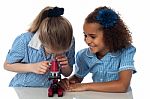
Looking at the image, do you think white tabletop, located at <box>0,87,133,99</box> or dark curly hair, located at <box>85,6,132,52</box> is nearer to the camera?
white tabletop, located at <box>0,87,133,99</box>

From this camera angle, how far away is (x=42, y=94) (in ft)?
4.19

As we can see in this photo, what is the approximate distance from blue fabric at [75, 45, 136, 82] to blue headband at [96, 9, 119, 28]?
0.12 metres

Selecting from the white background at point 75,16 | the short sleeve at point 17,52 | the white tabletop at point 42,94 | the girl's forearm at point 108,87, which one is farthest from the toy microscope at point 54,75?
the white background at point 75,16

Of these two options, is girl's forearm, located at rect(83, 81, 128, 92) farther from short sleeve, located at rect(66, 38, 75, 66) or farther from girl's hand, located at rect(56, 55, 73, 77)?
short sleeve, located at rect(66, 38, 75, 66)

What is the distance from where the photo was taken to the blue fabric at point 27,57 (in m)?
1.49

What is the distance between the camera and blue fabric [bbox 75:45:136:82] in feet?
4.65

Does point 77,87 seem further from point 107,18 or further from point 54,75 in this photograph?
point 107,18

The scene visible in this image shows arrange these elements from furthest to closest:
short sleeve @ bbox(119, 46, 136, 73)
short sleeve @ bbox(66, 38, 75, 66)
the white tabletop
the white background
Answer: the white background → short sleeve @ bbox(66, 38, 75, 66) → short sleeve @ bbox(119, 46, 136, 73) → the white tabletop

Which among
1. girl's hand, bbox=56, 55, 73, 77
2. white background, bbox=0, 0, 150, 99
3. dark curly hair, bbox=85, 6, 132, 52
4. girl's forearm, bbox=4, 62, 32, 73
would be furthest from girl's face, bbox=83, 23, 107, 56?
white background, bbox=0, 0, 150, 99

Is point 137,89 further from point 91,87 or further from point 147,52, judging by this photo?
point 91,87

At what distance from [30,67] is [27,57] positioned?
111 mm

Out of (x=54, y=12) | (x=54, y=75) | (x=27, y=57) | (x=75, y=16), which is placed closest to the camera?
(x=54, y=75)

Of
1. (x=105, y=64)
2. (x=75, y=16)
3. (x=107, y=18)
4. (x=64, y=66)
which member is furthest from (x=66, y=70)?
(x=75, y=16)

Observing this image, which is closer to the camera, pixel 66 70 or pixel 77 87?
pixel 77 87
